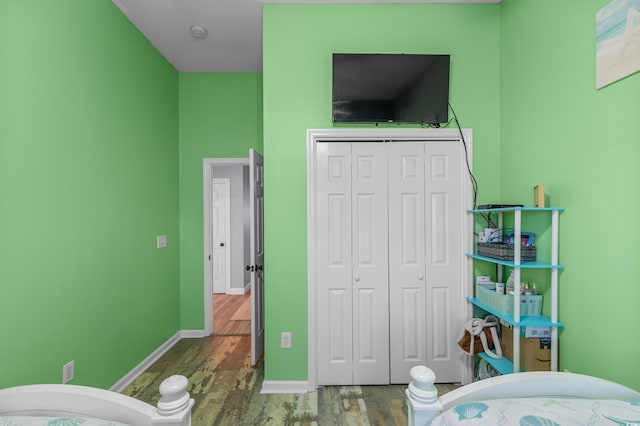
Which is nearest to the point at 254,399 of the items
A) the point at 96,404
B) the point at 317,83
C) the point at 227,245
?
the point at 96,404

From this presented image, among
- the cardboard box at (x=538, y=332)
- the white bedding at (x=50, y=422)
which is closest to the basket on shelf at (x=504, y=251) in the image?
the cardboard box at (x=538, y=332)

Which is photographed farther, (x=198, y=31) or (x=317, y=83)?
(x=198, y=31)

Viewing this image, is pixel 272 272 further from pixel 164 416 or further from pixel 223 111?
pixel 223 111

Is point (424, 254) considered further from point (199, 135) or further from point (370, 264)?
point (199, 135)

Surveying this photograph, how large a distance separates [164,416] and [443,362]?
210 cm

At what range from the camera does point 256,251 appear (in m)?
2.64

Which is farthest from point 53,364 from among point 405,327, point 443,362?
point 443,362

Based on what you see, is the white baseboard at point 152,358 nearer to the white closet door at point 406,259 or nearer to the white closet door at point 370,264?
the white closet door at point 370,264

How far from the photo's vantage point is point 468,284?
7.69 ft

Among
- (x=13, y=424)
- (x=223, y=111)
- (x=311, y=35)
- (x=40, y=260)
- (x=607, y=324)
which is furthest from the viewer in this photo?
(x=223, y=111)

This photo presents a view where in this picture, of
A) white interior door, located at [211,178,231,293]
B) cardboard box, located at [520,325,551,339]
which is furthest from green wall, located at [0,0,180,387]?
cardboard box, located at [520,325,551,339]

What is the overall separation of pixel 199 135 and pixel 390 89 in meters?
2.22

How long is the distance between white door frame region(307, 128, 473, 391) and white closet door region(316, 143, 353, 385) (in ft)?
0.15

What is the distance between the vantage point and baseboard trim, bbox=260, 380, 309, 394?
2.30 meters
